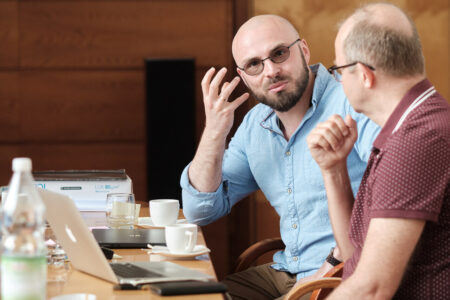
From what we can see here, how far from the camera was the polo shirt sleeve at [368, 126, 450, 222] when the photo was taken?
1.42 metres

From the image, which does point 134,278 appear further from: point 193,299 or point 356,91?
point 356,91

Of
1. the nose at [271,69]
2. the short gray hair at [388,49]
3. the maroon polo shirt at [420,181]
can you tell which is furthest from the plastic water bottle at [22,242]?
the nose at [271,69]

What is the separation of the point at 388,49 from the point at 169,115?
2.99 metres

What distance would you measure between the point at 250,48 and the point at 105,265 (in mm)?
1227

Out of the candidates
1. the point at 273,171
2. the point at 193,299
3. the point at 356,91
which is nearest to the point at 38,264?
the point at 193,299

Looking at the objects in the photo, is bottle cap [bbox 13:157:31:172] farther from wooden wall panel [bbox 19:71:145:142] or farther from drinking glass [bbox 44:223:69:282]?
wooden wall panel [bbox 19:71:145:142]

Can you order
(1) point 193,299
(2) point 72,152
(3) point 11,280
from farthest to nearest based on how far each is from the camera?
(2) point 72,152 → (1) point 193,299 → (3) point 11,280

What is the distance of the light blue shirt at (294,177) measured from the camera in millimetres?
2322

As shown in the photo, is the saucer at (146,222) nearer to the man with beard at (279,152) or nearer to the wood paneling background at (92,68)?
the man with beard at (279,152)

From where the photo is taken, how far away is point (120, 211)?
2197 millimetres

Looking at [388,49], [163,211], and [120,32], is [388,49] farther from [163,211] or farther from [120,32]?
[120,32]

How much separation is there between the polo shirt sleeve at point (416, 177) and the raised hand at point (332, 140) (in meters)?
0.39

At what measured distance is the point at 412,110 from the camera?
1.51 meters

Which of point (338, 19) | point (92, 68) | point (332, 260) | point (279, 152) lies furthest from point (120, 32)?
point (332, 260)
